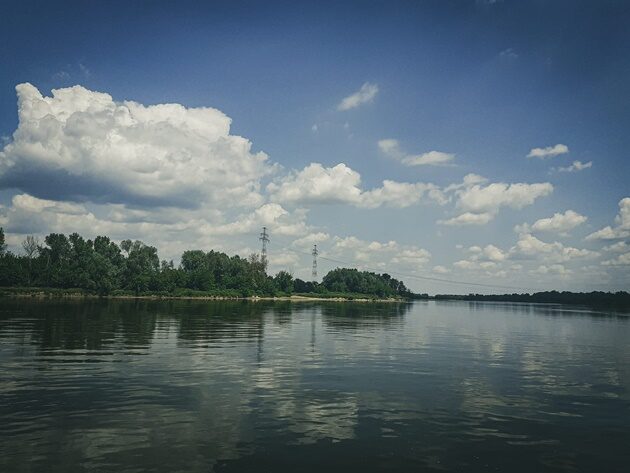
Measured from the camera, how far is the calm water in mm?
15656

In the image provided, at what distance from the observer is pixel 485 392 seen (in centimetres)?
2767

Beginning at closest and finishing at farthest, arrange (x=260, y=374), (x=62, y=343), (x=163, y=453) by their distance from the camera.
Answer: (x=163, y=453) → (x=260, y=374) → (x=62, y=343)

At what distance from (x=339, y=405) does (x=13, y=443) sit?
14.1 m

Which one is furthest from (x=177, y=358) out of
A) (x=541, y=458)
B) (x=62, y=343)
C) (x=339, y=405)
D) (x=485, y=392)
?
(x=541, y=458)

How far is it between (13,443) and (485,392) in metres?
24.6

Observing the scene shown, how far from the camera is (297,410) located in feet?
71.4

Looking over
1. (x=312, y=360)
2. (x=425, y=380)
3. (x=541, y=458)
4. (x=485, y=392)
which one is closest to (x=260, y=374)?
(x=312, y=360)

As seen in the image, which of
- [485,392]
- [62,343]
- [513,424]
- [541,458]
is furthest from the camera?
[62,343]

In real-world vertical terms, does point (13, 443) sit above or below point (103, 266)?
below

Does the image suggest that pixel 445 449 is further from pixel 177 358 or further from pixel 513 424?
pixel 177 358

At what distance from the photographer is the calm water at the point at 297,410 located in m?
15.7

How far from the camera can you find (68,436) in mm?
16906

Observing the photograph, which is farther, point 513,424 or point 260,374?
point 260,374

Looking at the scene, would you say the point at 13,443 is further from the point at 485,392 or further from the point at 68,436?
the point at 485,392
